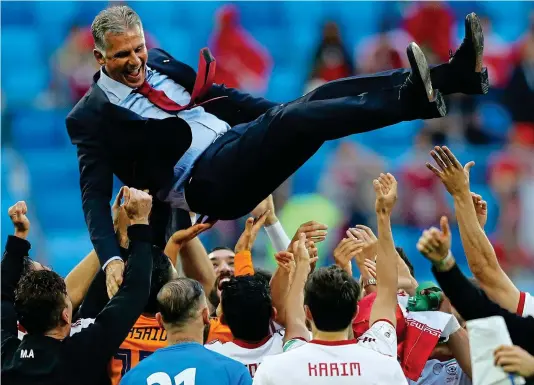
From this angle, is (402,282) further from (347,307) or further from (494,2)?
(494,2)

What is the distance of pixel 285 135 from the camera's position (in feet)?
16.0

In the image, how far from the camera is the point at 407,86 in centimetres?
446

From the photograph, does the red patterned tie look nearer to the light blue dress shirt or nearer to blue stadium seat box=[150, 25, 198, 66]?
the light blue dress shirt

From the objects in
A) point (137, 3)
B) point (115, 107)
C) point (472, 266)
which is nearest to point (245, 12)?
point (137, 3)

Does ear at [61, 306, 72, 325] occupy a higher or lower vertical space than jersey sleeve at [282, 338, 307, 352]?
higher

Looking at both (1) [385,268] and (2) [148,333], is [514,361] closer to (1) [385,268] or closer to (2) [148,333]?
(1) [385,268]

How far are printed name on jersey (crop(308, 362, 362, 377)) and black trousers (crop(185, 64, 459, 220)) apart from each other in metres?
1.13

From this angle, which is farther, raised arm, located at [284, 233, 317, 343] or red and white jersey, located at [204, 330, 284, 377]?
red and white jersey, located at [204, 330, 284, 377]

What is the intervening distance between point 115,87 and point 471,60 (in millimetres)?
1649

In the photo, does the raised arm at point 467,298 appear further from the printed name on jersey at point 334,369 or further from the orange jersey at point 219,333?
the orange jersey at point 219,333

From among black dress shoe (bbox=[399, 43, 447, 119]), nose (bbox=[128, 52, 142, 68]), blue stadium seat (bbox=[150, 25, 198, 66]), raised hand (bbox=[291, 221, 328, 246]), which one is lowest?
raised hand (bbox=[291, 221, 328, 246])

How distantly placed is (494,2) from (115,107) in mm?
8212

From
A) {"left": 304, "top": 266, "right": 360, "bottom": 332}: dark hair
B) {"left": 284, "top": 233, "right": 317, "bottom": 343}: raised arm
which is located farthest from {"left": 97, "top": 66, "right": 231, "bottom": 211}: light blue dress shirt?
{"left": 304, "top": 266, "right": 360, "bottom": 332}: dark hair

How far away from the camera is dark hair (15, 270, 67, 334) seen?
400cm
